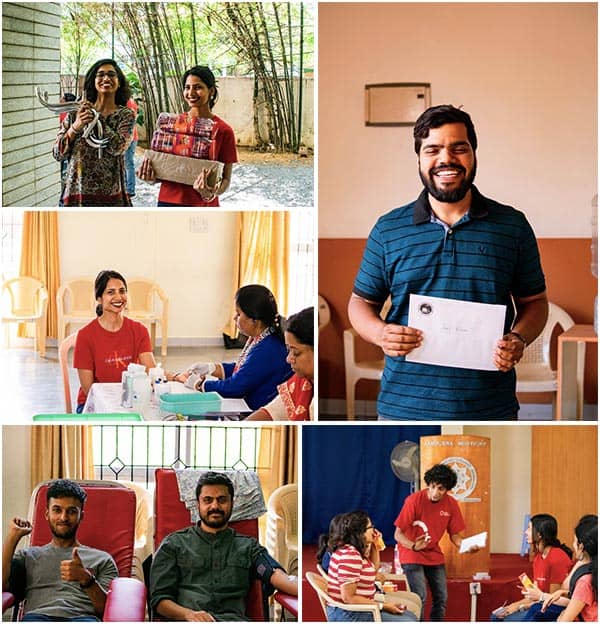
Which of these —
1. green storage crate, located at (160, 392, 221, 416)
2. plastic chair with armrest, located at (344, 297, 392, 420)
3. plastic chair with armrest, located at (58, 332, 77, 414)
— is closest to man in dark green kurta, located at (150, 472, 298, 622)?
Result: green storage crate, located at (160, 392, 221, 416)

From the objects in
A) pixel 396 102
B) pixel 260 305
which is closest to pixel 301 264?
pixel 260 305

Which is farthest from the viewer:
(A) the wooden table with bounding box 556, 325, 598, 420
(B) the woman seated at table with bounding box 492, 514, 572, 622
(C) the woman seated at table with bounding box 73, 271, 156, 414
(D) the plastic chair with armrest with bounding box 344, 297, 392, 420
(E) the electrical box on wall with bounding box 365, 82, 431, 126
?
(E) the electrical box on wall with bounding box 365, 82, 431, 126

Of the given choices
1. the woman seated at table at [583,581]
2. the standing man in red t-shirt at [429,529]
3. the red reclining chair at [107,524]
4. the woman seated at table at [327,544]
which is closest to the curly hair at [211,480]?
the red reclining chair at [107,524]

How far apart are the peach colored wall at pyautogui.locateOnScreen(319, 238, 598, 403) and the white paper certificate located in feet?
7.66

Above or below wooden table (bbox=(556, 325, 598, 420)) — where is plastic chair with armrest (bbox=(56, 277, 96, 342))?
above

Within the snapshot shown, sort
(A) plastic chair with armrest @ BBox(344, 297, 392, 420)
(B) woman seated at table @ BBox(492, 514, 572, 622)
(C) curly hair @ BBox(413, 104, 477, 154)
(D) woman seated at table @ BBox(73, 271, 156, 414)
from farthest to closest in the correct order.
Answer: (A) plastic chair with armrest @ BBox(344, 297, 392, 420)
(B) woman seated at table @ BBox(492, 514, 572, 622)
(D) woman seated at table @ BBox(73, 271, 156, 414)
(C) curly hair @ BBox(413, 104, 477, 154)

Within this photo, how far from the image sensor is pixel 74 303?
342 cm

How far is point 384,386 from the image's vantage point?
350 centimetres

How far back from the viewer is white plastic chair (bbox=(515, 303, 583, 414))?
531 cm

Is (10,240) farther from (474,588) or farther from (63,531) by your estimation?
(474,588)

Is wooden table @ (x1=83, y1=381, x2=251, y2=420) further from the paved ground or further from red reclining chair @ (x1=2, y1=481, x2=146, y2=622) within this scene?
the paved ground

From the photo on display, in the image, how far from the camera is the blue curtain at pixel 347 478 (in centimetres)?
351

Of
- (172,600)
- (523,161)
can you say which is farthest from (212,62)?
(523,161)

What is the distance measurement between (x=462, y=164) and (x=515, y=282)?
43 centimetres
